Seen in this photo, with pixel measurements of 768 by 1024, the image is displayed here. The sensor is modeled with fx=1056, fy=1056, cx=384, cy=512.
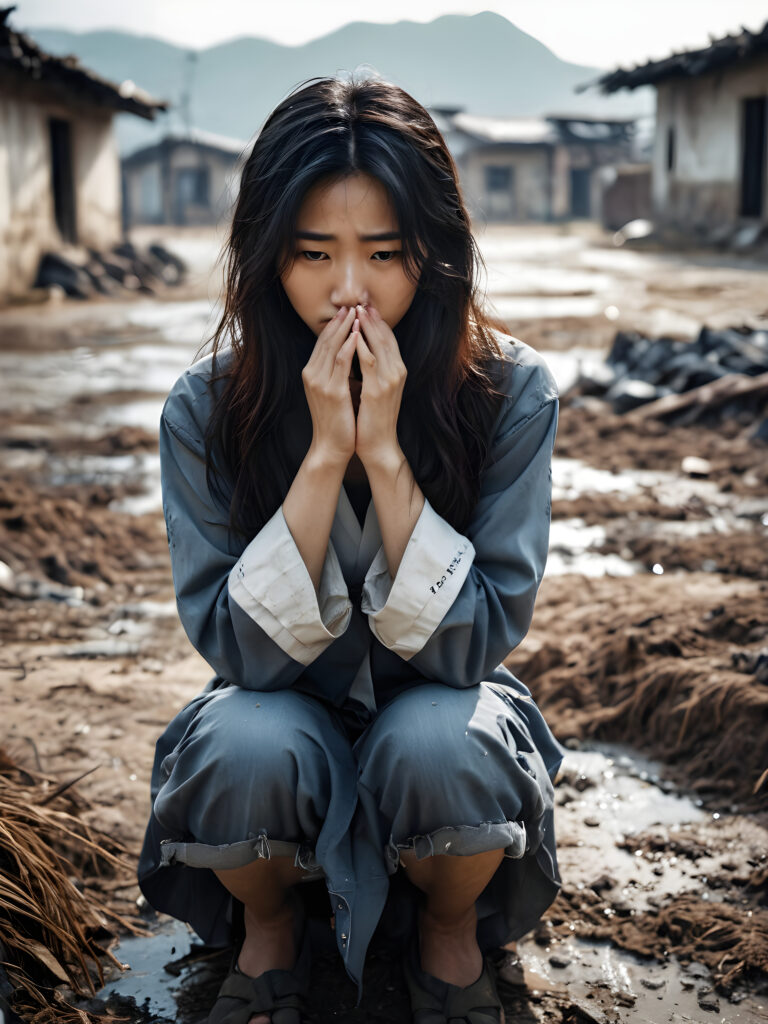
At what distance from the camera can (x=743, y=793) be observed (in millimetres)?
2365

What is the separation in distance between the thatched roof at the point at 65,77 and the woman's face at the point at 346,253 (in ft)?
28.3

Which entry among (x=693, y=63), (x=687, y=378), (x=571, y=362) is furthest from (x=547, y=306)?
(x=693, y=63)

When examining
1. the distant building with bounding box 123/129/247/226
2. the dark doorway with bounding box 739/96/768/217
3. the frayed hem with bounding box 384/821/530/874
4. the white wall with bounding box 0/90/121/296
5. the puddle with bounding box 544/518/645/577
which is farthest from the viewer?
the distant building with bounding box 123/129/247/226

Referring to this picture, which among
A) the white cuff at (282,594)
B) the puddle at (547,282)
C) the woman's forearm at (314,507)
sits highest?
the puddle at (547,282)

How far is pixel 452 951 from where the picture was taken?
5.70 ft

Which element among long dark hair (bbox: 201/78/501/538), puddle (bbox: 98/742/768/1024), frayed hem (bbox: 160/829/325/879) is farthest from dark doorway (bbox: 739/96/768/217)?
frayed hem (bbox: 160/829/325/879)

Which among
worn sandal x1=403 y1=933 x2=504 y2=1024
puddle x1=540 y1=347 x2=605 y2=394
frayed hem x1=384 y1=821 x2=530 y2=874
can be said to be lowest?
worn sandal x1=403 y1=933 x2=504 y2=1024

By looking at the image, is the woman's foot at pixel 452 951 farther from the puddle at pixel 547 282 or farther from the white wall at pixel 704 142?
the white wall at pixel 704 142

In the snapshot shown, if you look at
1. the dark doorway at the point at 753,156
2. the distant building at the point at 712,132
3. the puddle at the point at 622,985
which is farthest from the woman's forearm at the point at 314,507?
the dark doorway at the point at 753,156

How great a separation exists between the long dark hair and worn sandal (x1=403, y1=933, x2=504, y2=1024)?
753 mm

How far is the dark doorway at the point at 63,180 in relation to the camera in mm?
14570

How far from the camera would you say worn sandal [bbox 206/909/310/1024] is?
5.50 ft

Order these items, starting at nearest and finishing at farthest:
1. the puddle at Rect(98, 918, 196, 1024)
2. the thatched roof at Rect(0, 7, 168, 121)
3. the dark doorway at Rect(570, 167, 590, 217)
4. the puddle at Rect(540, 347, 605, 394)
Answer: the puddle at Rect(98, 918, 196, 1024)
the puddle at Rect(540, 347, 605, 394)
the thatched roof at Rect(0, 7, 168, 121)
the dark doorway at Rect(570, 167, 590, 217)

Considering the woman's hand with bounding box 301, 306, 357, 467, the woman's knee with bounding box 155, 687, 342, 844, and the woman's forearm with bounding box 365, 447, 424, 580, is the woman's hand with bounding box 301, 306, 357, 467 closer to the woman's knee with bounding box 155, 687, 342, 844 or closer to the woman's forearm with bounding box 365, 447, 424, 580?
the woman's forearm with bounding box 365, 447, 424, 580
